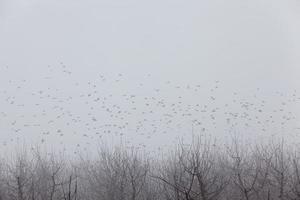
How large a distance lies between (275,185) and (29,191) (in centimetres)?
892

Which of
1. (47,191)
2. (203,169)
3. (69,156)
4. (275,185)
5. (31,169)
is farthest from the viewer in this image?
(69,156)

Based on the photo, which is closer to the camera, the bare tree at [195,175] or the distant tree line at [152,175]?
the bare tree at [195,175]

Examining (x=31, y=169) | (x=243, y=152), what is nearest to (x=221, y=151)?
(x=243, y=152)

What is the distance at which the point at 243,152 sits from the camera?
65.6ft

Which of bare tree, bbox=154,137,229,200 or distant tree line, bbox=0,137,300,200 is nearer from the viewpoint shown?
bare tree, bbox=154,137,229,200

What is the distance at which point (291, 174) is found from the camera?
59.5ft

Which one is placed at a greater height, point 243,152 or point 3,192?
point 243,152

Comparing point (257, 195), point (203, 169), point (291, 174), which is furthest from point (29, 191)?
point (291, 174)

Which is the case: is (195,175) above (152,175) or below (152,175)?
above

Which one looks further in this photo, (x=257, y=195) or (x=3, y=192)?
(x=3, y=192)

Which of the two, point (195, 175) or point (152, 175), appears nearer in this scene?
point (195, 175)

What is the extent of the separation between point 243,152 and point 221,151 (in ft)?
5.18

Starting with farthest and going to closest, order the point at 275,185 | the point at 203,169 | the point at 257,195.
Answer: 1. the point at 275,185
2. the point at 257,195
3. the point at 203,169

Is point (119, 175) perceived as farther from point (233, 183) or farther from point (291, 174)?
point (291, 174)
